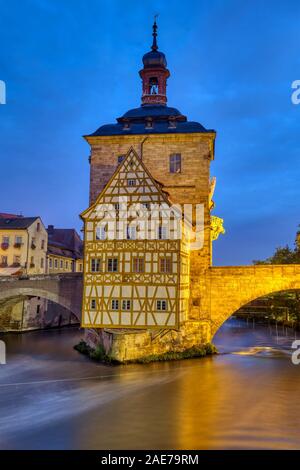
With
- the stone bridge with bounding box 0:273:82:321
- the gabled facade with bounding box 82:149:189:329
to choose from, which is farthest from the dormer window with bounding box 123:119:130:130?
the stone bridge with bounding box 0:273:82:321

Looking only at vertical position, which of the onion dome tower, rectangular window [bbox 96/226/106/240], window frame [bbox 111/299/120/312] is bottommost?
window frame [bbox 111/299/120/312]

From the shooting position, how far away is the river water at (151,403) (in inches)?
524

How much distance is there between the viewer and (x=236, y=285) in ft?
86.8

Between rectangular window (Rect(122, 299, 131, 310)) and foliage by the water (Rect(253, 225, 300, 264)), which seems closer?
rectangular window (Rect(122, 299, 131, 310))

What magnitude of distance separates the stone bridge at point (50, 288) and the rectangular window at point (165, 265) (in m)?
7.57

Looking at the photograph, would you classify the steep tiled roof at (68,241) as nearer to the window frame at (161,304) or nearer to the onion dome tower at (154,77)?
the onion dome tower at (154,77)

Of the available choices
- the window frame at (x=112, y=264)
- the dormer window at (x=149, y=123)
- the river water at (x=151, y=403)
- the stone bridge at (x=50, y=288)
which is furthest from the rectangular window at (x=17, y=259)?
the dormer window at (x=149, y=123)

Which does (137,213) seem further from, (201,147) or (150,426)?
(150,426)

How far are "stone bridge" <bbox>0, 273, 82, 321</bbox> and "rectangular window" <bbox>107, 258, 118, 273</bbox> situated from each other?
5466 mm

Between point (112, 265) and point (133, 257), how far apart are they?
1.32 meters

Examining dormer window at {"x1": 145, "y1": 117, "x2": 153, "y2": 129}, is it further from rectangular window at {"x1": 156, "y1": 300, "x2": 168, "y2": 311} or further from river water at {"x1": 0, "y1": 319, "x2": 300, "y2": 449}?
river water at {"x1": 0, "y1": 319, "x2": 300, "y2": 449}

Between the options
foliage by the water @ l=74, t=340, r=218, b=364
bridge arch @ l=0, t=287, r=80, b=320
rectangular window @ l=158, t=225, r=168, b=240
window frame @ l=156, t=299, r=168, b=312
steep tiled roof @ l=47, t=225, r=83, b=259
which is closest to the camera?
foliage by the water @ l=74, t=340, r=218, b=364

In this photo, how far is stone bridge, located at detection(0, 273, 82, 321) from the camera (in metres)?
29.4

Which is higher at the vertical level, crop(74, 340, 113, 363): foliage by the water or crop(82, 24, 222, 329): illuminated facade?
crop(82, 24, 222, 329): illuminated facade
